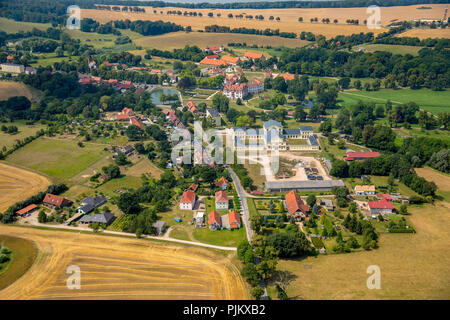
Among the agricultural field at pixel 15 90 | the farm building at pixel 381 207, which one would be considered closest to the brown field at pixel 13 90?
the agricultural field at pixel 15 90

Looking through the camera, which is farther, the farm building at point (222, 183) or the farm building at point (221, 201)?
the farm building at point (222, 183)

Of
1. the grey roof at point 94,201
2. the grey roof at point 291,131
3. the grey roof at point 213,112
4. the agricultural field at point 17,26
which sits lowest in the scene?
the grey roof at point 94,201

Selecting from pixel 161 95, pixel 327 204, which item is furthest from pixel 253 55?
pixel 327 204

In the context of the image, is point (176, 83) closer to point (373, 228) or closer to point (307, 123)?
point (307, 123)

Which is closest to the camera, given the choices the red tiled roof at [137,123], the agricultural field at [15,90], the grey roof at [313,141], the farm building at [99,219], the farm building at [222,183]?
the farm building at [99,219]

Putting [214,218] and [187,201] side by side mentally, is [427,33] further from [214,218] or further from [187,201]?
[214,218]

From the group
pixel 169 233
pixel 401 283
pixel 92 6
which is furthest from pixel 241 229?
pixel 92 6

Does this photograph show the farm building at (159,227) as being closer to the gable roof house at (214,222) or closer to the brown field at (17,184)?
the gable roof house at (214,222)
